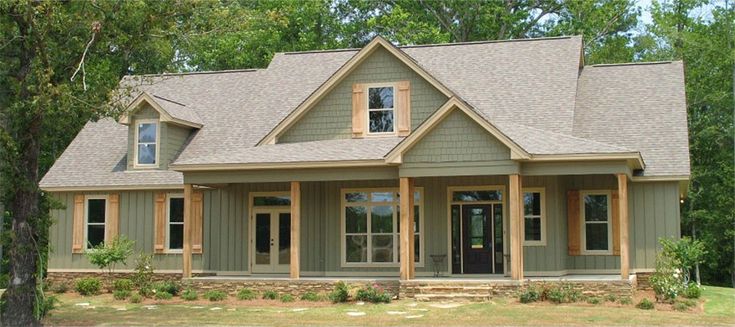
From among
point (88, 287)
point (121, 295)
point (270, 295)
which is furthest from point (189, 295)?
point (88, 287)

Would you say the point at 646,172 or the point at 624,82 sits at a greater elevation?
the point at 624,82

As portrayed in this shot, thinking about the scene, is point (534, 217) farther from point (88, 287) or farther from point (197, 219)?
point (88, 287)

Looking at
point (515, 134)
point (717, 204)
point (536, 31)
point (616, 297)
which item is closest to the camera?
point (616, 297)

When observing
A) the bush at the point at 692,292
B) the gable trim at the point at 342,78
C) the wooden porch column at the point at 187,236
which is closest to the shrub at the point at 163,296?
the wooden porch column at the point at 187,236

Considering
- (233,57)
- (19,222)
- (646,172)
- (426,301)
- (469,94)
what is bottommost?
(426,301)

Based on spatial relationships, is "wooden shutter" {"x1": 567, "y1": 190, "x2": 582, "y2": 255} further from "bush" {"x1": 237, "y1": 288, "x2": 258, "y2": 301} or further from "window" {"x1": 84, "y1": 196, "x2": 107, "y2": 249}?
"window" {"x1": 84, "y1": 196, "x2": 107, "y2": 249}

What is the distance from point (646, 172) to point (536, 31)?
861 inches

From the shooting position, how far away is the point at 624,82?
25625mm

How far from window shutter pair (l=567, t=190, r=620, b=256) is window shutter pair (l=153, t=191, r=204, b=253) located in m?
10.4

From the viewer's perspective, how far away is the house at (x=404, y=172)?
1989 cm

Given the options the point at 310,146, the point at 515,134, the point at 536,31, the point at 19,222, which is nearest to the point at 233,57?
the point at 536,31

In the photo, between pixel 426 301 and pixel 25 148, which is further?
pixel 426 301

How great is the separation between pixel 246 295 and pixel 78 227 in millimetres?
7571

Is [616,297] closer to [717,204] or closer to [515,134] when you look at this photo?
[515,134]
